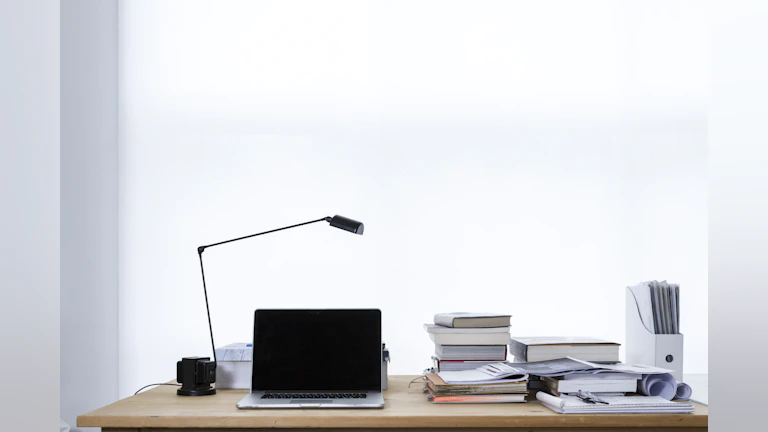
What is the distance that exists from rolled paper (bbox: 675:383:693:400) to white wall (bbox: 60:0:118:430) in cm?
198

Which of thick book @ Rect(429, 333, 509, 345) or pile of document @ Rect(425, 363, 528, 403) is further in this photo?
thick book @ Rect(429, 333, 509, 345)

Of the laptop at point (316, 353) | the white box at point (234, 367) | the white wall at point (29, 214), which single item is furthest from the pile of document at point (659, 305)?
the white wall at point (29, 214)

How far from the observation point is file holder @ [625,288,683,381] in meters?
1.88

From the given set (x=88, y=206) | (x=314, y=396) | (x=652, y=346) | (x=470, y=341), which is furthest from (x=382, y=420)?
(x=88, y=206)

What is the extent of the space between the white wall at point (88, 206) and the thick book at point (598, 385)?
1698 millimetres

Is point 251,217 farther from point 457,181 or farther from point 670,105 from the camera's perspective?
point 670,105

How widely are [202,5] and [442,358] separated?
5.49 ft

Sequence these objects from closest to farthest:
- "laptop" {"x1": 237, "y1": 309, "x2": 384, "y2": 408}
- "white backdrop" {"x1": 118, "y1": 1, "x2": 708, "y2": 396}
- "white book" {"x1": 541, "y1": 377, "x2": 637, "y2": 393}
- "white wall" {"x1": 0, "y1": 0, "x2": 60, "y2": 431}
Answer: "white wall" {"x1": 0, "y1": 0, "x2": 60, "y2": 431} < "white book" {"x1": 541, "y1": 377, "x2": 637, "y2": 393} < "laptop" {"x1": 237, "y1": 309, "x2": 384, "y2": 408} < "white backdrop" {"x1": 118, "y1": 1, "x2": 708, "y2": 396}

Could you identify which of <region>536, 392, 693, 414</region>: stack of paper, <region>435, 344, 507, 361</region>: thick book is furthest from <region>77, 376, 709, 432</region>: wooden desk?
<region>435, 344, 507, 361</region>: thick book

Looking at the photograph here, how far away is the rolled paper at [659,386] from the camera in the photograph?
5.33ft

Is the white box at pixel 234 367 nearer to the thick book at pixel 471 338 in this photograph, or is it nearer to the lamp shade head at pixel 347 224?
the lamp shade head at pixel 347 224

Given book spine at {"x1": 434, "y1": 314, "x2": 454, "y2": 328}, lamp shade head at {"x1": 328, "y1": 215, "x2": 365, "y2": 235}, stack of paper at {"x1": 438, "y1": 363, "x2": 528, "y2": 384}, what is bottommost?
stack of paper at {"x1": 438, "y1": 363, "x2": 528, "y2": 384}

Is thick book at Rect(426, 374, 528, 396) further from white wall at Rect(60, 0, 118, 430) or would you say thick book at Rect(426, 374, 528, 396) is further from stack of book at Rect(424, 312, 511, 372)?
white wall at Rect(60, 0, 118, 430)

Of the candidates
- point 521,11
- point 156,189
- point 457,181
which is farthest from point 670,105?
point 156,189
